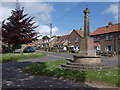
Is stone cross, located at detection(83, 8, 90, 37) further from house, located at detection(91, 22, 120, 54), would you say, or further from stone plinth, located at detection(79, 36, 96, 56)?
house, located at detection(91, 22, 120, 54)

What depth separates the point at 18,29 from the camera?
2064cm

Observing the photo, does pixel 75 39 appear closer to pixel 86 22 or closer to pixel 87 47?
pixel 86 22

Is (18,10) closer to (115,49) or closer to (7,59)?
(7,59)

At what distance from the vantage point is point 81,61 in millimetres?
10266

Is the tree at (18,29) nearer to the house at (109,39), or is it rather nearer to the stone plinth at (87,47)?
the stone plinth at (87,47)

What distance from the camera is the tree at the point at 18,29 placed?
19.4 meters

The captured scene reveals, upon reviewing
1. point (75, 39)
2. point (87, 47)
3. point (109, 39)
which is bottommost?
point (87, 47)

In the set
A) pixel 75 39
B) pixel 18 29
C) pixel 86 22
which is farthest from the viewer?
pixel 75 39

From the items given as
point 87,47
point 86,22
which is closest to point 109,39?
point 86,22

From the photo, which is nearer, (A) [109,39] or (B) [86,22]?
(B) [86,22]

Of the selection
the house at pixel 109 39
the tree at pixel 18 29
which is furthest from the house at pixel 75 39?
the tree at pixel 18 29

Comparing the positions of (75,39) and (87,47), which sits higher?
(75,39)

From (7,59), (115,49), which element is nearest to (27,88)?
(7,59)

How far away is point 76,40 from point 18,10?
83.3 feet
